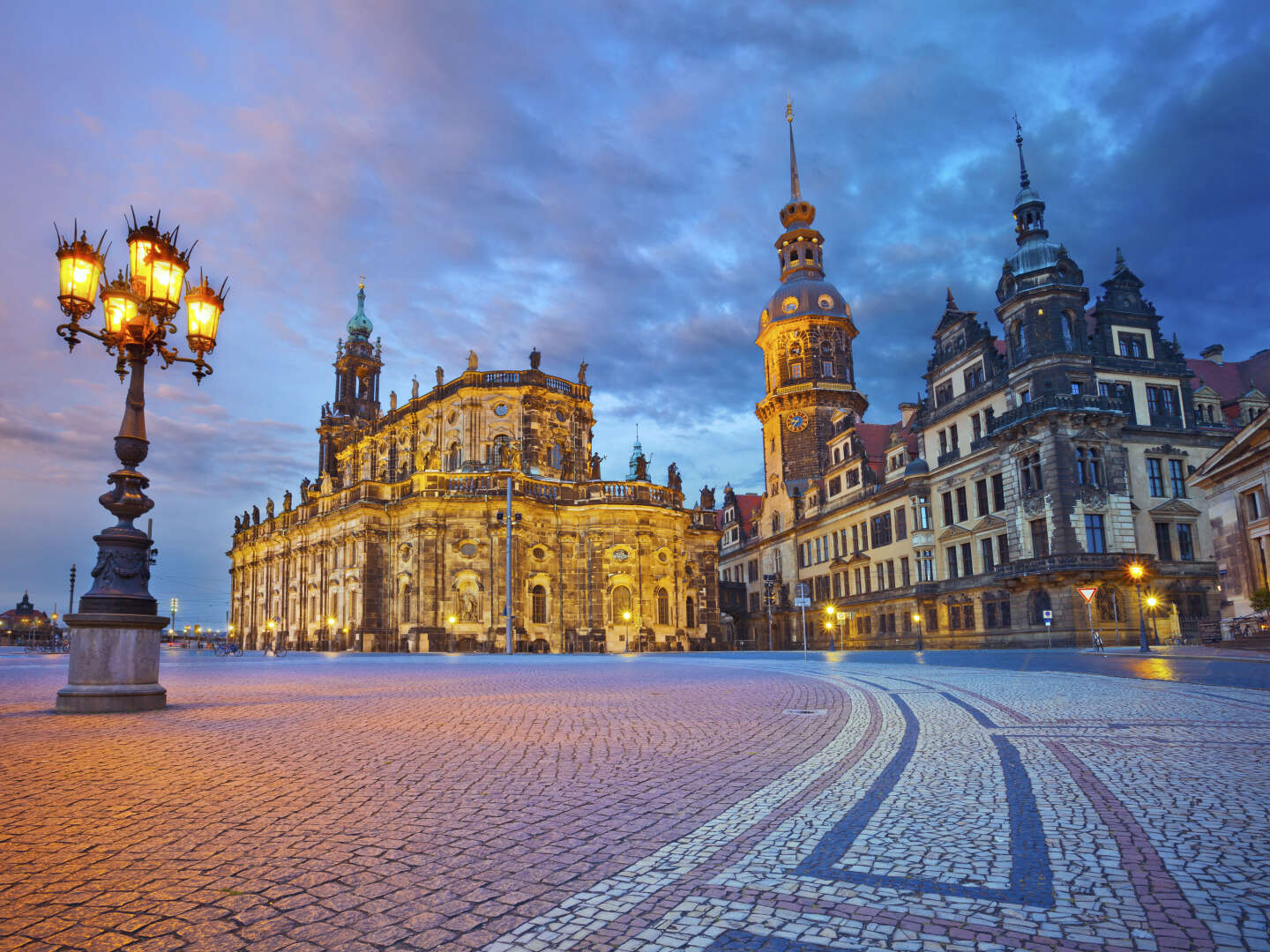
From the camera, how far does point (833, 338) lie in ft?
239

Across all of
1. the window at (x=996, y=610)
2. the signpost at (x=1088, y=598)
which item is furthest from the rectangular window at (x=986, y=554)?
the signpost at (x=1088, y=598)

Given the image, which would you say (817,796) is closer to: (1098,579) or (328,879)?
(328,879)

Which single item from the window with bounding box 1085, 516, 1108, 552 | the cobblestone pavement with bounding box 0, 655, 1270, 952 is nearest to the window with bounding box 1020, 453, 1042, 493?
the window with bounding box 1085, 516, 1108, 552

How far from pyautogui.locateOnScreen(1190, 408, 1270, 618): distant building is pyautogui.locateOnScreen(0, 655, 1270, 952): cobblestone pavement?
700 inches

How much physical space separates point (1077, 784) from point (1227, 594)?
2551cm

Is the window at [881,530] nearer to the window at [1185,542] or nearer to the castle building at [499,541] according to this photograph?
the castle building at [499,541]

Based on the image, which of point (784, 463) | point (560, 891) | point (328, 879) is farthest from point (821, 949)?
point (784, 463)

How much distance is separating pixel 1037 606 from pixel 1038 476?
21.1ft

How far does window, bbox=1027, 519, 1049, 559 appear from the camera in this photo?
4000 cm

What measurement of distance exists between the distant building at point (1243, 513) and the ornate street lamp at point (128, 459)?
27.4m

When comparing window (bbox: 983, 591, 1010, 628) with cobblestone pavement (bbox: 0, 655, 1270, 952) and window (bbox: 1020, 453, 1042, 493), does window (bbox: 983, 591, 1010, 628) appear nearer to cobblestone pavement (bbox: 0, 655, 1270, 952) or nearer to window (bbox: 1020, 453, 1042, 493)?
window (bbox: 1020, 453, 1042, 493)

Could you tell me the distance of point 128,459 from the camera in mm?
12328

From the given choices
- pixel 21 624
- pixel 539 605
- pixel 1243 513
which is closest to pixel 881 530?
pixel 539 605

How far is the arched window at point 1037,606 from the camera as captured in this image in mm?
39812
